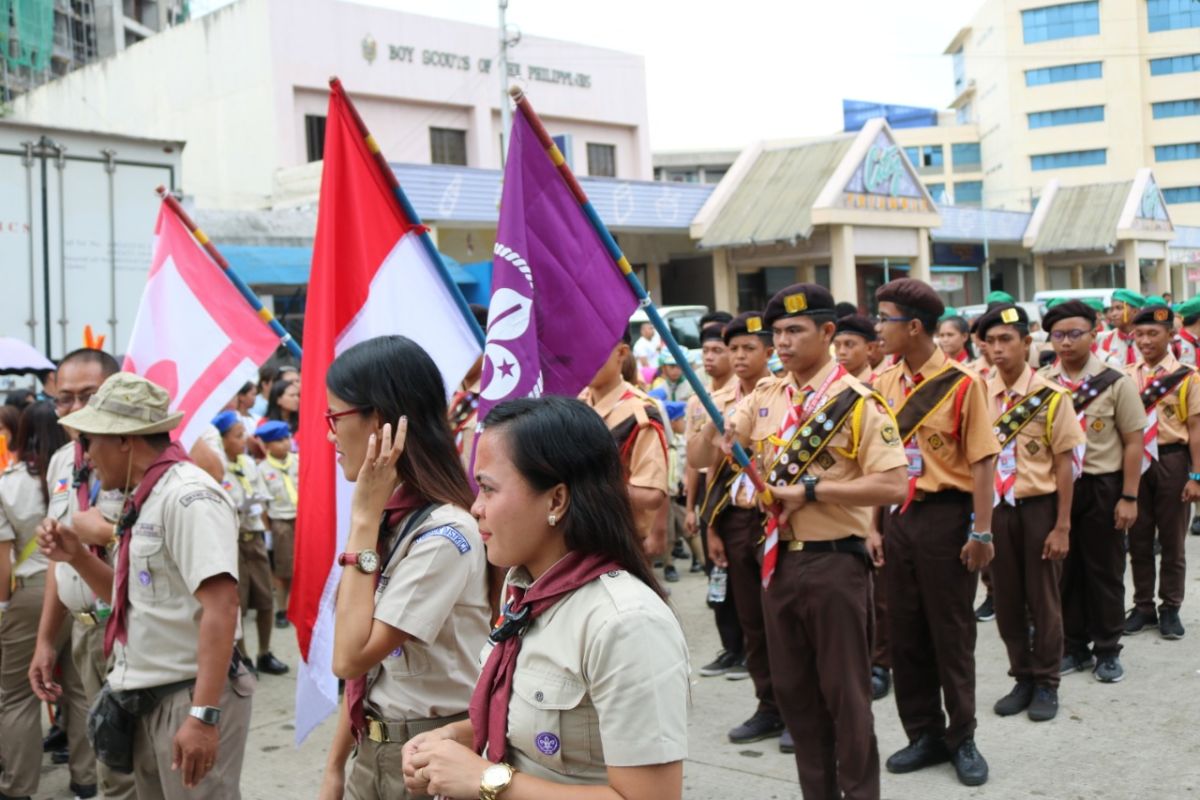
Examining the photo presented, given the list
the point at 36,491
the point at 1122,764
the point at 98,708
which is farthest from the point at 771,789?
the point at 36,491

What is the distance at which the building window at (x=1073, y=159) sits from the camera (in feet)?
209

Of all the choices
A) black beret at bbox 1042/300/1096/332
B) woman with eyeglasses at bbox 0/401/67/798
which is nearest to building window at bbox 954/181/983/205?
black beret at bbox 1042/300/1096/332

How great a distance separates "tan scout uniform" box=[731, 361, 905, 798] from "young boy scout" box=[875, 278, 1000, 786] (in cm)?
75

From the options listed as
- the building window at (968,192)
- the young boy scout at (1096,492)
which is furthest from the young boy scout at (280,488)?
the building window at (968,192)

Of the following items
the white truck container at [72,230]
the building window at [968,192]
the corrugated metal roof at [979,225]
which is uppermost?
the building window at [968,192]

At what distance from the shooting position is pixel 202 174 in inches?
1101

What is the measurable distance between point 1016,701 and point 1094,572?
3.87 ft

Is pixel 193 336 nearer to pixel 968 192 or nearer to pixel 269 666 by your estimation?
pixel 269 666

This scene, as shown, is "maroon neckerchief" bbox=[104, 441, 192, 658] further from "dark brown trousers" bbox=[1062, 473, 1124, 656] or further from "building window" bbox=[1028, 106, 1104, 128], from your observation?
"building window" bbox=[1028, 106, 1104, 128]

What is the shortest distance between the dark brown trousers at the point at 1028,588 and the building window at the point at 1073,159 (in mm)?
64545

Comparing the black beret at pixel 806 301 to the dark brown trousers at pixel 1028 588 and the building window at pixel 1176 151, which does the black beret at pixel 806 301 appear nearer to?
the dark brown trousers at pixel 1028 588

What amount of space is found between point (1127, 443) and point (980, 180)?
7050cm

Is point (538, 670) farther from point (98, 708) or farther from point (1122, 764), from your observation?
point (1122, 764)

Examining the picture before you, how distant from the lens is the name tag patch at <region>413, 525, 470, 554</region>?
2805 millimetres
